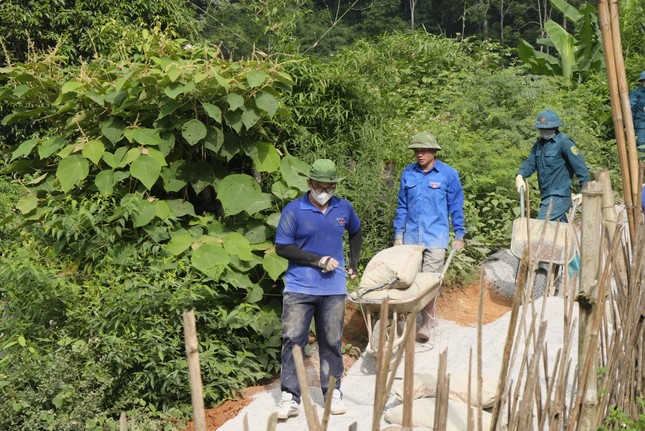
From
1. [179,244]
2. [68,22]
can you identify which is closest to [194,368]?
[179,244]

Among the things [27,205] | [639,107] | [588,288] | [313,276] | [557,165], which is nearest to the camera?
[588,288]

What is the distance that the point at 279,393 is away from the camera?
6266 millimetres

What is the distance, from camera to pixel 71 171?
673 cm

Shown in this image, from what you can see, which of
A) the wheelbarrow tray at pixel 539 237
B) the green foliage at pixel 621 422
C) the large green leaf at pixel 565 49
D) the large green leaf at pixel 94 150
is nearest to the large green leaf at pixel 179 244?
the large green leaf at pixel 94 150

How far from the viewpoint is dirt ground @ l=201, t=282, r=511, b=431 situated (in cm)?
608

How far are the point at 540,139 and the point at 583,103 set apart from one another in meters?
5.31

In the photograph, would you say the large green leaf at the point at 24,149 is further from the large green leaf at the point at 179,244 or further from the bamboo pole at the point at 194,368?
the bamboo pole at the point at 194,368

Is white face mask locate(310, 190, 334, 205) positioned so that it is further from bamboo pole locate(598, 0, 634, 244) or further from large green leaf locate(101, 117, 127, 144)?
bamboo pole locate(598, 0, 634, 244)

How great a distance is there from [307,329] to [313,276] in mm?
359

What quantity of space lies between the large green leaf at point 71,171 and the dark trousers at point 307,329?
6.91 ft

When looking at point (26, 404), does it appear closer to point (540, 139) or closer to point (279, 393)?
point (279, 393)

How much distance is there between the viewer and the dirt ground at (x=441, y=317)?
608 cm

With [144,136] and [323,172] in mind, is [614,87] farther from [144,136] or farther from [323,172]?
[144,136]

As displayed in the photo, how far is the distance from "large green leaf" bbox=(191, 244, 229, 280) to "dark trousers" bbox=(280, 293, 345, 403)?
0.93 metres
